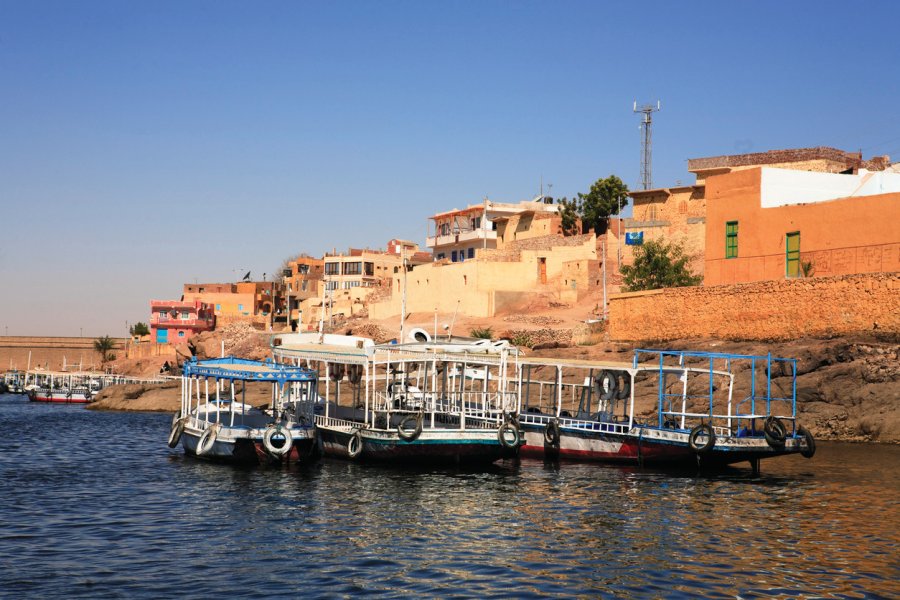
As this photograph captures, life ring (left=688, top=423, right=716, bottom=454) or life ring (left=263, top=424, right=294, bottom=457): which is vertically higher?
life ring (left=688, top=423, right=716, bottom=454)

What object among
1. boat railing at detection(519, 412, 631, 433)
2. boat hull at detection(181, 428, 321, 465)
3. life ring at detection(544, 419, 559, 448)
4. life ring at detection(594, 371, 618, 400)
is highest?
life ring at detection(594, 371, 618, 400)

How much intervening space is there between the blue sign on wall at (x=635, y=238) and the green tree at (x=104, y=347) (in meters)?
56.8

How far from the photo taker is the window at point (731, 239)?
42156 millimetres

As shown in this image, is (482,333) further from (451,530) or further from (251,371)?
(451,530)

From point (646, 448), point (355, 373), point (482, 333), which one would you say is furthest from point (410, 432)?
point (482, 333)

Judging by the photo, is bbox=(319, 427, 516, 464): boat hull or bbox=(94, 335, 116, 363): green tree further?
bbox=(94, 335, 116, 363): green tree

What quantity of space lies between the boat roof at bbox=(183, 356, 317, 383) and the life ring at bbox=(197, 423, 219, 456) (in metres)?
1.39

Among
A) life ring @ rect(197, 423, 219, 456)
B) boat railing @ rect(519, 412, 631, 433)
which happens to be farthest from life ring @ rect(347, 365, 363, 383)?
boat railing @ rect(519, 412, 631, 433)

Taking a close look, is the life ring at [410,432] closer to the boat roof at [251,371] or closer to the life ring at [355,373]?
the boat roof at [251,371]

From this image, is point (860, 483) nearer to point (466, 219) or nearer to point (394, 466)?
point (394, 466)

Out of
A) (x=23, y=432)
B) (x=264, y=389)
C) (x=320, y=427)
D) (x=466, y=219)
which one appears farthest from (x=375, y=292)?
(x=320, y=427)

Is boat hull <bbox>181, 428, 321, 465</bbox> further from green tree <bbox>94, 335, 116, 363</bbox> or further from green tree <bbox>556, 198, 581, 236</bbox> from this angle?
green tree <bbox>94, 335, 116, 363</bbox>

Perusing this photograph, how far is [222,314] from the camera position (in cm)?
9700

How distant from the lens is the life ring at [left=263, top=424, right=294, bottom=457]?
88.8 ft
